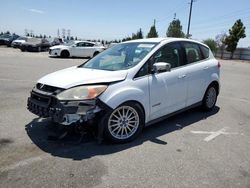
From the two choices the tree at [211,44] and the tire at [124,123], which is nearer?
the tire at [124,123]

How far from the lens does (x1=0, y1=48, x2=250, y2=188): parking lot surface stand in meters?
3.29

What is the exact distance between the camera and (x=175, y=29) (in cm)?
6122

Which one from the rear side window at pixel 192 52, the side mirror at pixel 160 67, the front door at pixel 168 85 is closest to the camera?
the side mirror at pixel 160 67

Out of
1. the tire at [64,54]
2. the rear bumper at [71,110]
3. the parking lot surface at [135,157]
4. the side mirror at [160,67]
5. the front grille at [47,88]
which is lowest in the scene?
the parking lot surface at [135,157]

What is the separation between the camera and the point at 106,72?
4.51 meters

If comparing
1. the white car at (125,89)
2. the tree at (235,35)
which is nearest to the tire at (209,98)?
the white car at (125,89)

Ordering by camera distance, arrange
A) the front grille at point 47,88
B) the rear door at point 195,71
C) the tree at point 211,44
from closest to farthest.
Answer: the front grille at point 47,88 < the rear door at point 195,71 < the tree at point 211,44

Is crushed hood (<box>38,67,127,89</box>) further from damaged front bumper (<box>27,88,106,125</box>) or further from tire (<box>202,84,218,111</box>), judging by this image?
tire (<box>202,84,218,111</box>)

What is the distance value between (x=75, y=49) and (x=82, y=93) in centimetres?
2045

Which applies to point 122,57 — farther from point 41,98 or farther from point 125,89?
point 41,98

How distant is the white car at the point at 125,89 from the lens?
403 cm

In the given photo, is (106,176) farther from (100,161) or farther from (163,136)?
(163,136)

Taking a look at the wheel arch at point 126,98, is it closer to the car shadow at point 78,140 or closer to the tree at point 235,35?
the car shadow at point 78,140

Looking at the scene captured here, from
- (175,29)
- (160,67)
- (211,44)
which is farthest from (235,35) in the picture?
(160,67)
